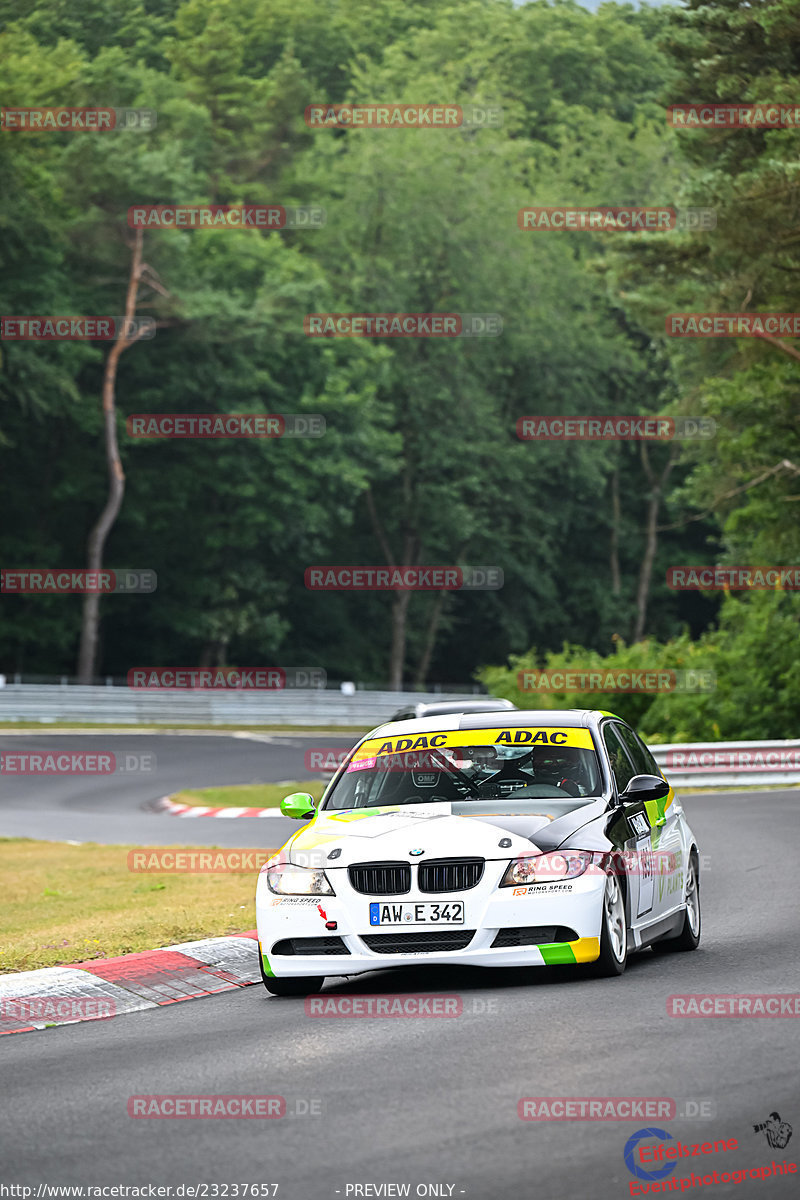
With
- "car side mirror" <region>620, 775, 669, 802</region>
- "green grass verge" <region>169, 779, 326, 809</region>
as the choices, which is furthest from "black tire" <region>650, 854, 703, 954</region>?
"green grass verge" <region>169, 779, 326, 809</region>

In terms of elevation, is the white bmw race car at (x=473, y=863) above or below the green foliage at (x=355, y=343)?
below

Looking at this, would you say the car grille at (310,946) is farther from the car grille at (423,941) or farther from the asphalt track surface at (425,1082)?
the asphalt track surface at (425,1082)

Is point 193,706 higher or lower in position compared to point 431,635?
lower

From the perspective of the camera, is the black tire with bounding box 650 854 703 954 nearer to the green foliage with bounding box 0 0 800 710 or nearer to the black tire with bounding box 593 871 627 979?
the black tire with bounding box 593 871 627 979

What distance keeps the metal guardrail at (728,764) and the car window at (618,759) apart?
61.0 feet

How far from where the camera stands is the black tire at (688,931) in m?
10.9

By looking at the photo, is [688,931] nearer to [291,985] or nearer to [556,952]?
[556,952]

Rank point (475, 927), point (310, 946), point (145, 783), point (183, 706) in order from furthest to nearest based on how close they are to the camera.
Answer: point (183, 706) → point (145, 783) → point (310, 946) → point (475, 927)

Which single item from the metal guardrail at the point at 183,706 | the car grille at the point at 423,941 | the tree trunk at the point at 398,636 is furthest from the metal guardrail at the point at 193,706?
the car grille at the point at 423,941

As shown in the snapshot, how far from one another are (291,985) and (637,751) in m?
3.07

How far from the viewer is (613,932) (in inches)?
372

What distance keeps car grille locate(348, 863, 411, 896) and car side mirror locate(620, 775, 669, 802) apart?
1.61 metres

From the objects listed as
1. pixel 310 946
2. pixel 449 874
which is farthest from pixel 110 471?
pixel 449 874

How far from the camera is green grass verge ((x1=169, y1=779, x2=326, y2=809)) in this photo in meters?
29.2
